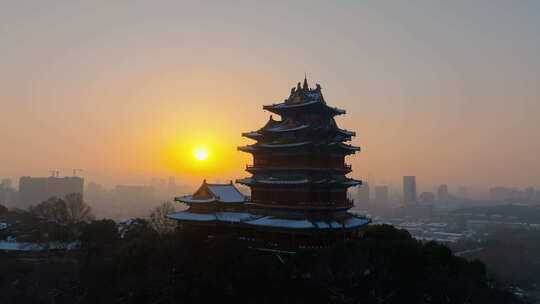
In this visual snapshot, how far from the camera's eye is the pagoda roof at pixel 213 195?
3225 centimetres

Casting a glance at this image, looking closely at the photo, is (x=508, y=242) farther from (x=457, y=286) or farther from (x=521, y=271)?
(x=457, y=286)

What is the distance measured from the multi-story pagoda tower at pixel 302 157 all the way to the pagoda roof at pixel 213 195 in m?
2.35

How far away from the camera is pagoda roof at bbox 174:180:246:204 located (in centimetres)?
3225

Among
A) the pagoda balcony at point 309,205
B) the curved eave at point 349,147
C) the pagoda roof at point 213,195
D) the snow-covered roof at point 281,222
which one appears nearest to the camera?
the snow-covered roof at point 281,222

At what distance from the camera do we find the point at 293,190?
28688 millimetres

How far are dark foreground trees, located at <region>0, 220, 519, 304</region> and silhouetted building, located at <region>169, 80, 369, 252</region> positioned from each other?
2.23 metres

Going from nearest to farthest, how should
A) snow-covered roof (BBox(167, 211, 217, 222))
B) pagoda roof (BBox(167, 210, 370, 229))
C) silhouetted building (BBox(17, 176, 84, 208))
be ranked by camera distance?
pagoda roof (BBox(167, 210, 370, 229)) < snow-covered roof (BBox(167, 211, 217, 222)) < silhouetted building (BBox(17, 176, 84, 208))

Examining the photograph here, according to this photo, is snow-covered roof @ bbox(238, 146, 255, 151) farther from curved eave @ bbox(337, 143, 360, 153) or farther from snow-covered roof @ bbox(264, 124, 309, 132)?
curved eave @ bbox(337, 143, 360, 153)

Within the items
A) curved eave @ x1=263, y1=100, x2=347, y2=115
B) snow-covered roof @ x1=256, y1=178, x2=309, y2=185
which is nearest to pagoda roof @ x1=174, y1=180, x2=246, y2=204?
snow-covered roof @ x1=256, y1=178, x2=309, y2=185

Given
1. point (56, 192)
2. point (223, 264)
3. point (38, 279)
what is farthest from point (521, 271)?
point (56, 192)

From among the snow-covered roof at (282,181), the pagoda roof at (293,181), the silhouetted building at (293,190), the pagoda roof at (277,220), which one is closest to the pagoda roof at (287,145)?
the silhouetted building at (293,190)

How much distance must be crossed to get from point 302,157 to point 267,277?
33.0 ft

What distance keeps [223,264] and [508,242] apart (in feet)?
335

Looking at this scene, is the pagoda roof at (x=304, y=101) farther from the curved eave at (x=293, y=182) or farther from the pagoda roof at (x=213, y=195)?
the pagoda roof at (x=213, y=195)
